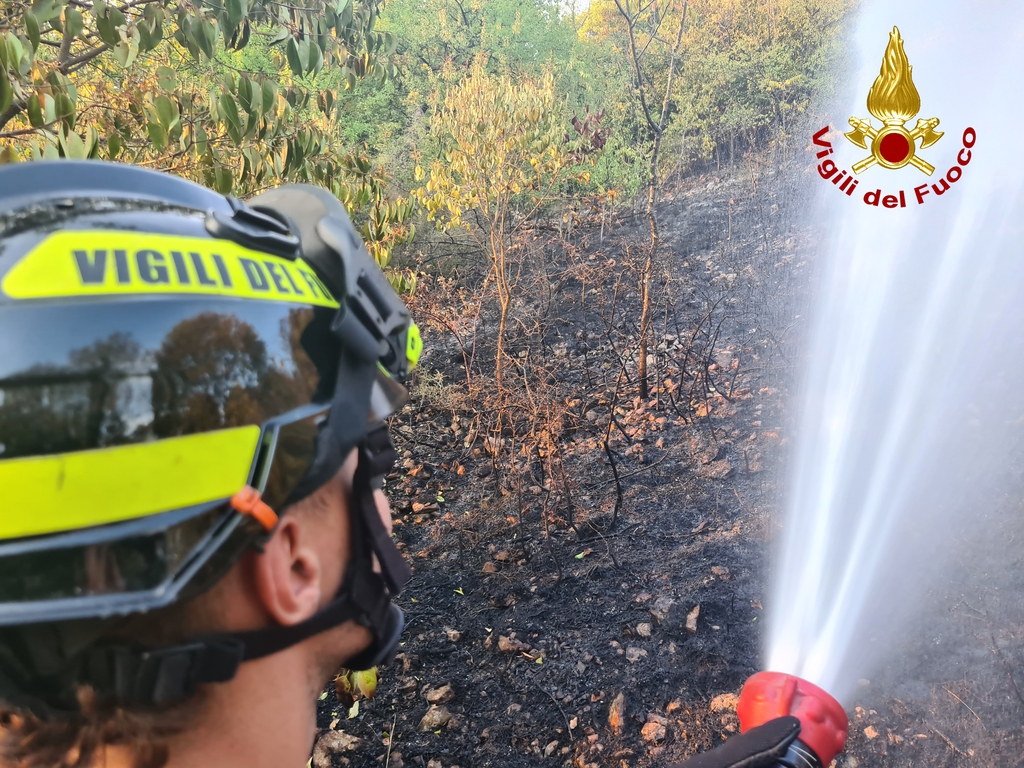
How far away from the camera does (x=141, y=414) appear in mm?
916

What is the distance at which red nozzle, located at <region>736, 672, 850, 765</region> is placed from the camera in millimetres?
1644

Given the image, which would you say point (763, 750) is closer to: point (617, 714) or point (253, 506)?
point (253, 506)

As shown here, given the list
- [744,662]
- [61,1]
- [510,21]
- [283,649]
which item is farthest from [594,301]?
[510,21]

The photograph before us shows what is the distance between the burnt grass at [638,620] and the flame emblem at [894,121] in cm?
191

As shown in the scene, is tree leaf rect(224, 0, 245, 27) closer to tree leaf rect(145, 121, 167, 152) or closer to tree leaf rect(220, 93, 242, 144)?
tree leaf rect(220, 93, 242, 144)

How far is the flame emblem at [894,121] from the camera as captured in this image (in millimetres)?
4238

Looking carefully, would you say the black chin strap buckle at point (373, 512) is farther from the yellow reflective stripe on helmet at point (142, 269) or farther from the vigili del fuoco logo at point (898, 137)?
the vigili del fuoco logo at point (898, 137)

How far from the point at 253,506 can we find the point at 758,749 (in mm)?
1393

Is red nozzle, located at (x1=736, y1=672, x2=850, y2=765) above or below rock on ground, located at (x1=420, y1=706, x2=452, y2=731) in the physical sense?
above

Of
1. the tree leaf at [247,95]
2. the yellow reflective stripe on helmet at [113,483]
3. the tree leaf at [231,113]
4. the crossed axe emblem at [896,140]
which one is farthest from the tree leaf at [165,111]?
the crossed axe emblem at [896,140]

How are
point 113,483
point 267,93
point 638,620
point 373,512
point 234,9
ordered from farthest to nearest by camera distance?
point 638,620 < point 267,93 < point 234,9 < point 373,512 < point 113,483

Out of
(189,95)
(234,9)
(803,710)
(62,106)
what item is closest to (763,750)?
(803,710)

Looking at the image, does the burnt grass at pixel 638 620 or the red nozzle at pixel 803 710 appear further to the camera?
the burnt grass at pixel 638 620

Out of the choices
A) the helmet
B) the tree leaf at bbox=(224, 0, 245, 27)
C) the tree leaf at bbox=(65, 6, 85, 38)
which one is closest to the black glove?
the helmet
